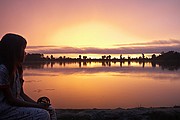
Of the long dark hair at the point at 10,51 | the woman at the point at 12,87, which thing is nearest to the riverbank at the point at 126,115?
the woman at the point at 12,87

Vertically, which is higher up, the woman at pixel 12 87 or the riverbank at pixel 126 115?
the woman at pixel 12 87

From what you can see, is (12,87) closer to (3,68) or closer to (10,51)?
(3,68)

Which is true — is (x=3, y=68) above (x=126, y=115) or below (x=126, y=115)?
above

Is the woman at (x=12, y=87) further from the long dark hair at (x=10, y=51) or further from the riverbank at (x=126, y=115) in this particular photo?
the riverbank at (x=126, y=115)

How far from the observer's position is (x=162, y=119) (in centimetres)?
495

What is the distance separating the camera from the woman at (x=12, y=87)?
2416 mm

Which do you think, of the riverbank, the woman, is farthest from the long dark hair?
the riverbank

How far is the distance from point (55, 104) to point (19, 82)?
29.7 feet

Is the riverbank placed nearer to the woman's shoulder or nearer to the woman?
the woman

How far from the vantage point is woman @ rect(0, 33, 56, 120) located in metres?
2.42

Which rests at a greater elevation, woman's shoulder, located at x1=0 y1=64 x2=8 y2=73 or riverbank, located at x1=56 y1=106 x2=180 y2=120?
woman's shoulder, located at x1=0 y1=64 x2=8 y2=73

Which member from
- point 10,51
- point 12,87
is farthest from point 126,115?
point 10,51

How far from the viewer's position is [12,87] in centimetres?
258

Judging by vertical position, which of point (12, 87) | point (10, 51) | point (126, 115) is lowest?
point (126, 115)
